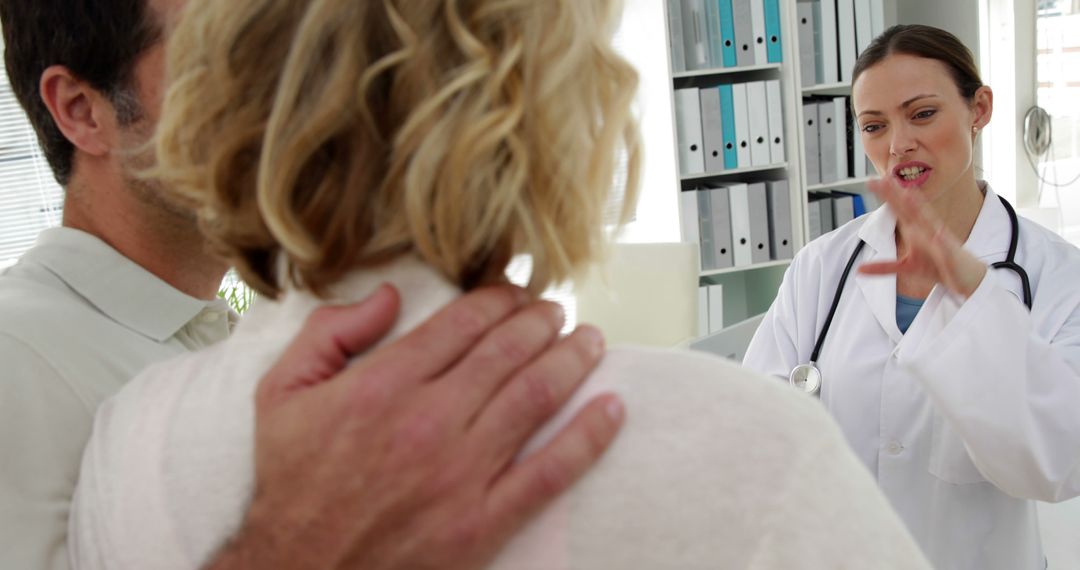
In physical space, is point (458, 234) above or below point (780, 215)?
above

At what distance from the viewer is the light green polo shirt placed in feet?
2.52

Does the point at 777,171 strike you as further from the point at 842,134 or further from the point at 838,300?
the point at 838,300

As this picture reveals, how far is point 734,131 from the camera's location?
3.81m

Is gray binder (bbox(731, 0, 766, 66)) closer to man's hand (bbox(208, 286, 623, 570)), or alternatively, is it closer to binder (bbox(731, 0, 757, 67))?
binder (bbox(731, 0, 757, 67))

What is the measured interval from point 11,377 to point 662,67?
320 cm

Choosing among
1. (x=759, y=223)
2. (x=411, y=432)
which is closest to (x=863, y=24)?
(x=759, y=223)

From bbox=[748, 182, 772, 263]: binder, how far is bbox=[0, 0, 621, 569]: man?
3039 mm

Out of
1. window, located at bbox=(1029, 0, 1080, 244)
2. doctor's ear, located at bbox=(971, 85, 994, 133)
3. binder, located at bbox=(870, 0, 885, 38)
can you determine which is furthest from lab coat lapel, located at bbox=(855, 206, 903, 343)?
window, located at bbox=(1029, 0, 1080, 244)

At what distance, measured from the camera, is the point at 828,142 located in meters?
3.94

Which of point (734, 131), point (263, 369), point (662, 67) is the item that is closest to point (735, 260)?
point (734, 131)

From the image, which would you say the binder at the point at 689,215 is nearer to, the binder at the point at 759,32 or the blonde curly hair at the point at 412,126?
the binder at the point at 759,32

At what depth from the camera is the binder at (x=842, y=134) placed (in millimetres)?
3912

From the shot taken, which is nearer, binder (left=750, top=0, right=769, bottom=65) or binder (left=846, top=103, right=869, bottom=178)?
binder (left=750, top=0, right=769, bottom=65)

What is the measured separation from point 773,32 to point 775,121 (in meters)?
0.35
